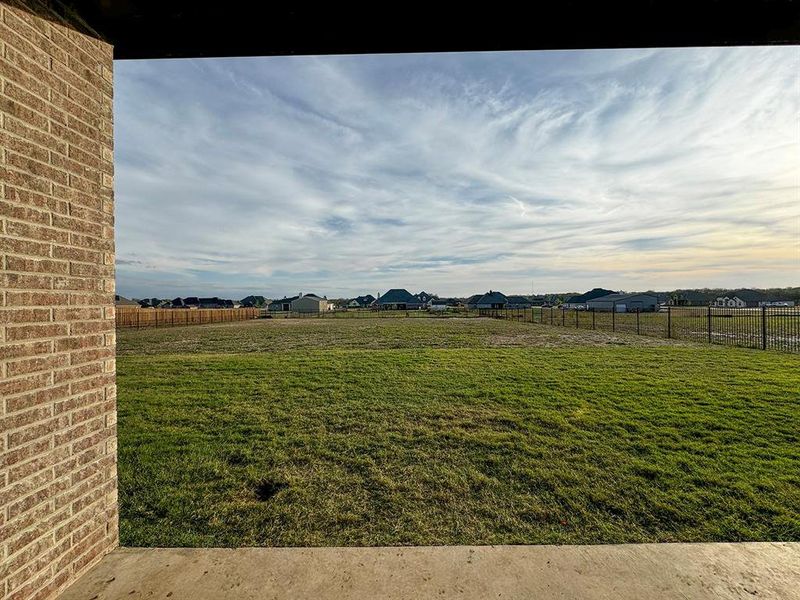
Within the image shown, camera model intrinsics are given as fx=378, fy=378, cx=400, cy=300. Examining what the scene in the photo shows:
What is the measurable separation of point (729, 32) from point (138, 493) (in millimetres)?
5546

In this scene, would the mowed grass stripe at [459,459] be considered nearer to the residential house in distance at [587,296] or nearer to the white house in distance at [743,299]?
the residential house in distance at [587,296]

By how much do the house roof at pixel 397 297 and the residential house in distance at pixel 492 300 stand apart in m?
15.0

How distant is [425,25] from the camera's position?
231cm

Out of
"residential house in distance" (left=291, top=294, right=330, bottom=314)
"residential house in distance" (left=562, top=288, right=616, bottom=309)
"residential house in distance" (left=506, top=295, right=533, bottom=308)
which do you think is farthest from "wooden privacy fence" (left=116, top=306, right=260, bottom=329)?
"residential house in distance" (left=562, top=288, right=616, bottom=309)

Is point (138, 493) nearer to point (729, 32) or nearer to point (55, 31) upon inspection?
point (55, 31)

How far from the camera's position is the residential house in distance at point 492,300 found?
8281 cm

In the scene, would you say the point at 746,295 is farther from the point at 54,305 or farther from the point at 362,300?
the point at 54,305

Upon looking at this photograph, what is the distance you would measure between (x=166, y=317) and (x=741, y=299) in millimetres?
113927

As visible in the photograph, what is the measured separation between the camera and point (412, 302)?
88250mm

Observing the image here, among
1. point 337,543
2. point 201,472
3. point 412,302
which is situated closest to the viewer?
point 337,543

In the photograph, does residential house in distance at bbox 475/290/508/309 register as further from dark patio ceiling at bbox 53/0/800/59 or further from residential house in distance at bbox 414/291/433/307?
dark patio ceiling at bbox 53/0/800/59

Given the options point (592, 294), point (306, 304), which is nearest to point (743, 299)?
point (592, 294)

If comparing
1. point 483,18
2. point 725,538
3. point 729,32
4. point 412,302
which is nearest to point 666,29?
point 729,32

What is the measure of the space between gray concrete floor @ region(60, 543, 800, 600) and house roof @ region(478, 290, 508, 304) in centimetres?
A: 8291
